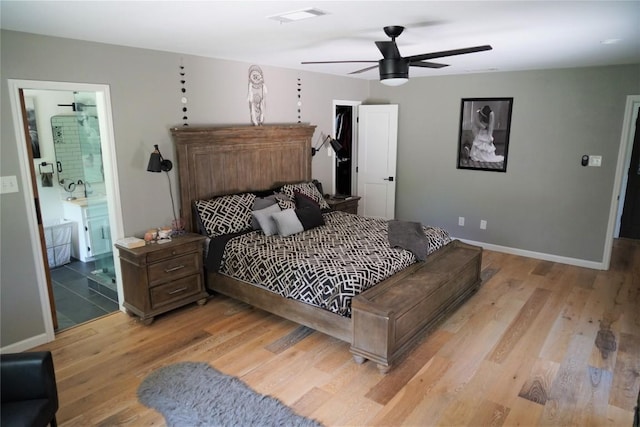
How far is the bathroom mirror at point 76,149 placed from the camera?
14.5 feet

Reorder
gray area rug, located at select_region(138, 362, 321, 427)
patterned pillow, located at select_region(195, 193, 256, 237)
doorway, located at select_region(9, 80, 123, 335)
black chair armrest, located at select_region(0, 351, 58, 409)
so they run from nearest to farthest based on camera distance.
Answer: black chair armrest, located at select_region(0, 351, 58, 409), gray area rug, located at select_region(138, 362, 321, 427), doorway, located at select_region(9, 80, 123, 335), patterned pillow, located at select_region(195, 193, 256, 237)

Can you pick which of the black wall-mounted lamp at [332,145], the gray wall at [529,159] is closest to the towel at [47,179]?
the black wall-mounted lamp at [332,145]

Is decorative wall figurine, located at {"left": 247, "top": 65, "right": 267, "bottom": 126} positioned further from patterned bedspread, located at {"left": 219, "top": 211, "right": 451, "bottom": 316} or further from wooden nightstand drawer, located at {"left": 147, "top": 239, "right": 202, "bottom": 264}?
wooden nightstand drawer, located at {"left": 147, "top": 239, "right": 202, "bottom": 264}

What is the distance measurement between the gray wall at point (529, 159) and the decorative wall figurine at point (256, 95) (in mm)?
2277

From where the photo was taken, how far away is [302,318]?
133 inches

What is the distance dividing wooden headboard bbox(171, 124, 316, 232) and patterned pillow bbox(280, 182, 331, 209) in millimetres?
205

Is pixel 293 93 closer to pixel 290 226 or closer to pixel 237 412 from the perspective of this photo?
pixel 290 226

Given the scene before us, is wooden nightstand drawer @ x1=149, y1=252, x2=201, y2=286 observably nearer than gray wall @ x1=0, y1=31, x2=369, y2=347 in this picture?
No

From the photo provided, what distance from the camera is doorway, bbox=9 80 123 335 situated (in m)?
3.65

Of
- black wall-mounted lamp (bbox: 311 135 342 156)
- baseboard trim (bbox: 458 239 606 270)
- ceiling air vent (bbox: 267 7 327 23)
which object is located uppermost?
ceiling air vent (bbox: 267 7 327 23)

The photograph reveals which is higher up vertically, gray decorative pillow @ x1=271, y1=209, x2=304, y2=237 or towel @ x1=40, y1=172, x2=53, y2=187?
towel @ x1=40, y1=172, x2=53, y2=187

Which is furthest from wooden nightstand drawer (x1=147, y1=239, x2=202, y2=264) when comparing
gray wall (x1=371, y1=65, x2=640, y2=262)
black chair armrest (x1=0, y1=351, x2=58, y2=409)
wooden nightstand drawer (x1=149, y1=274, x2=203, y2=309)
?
gray wall (x1=371, y1=65, x2=640, y2=262)

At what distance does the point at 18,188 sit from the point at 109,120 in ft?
2.88

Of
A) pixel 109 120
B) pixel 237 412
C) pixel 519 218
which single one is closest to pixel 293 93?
pixel 109 120
